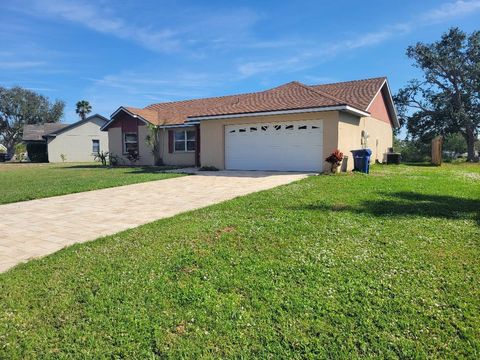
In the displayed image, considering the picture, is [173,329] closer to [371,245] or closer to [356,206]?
[371,245]

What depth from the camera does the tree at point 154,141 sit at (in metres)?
21.7

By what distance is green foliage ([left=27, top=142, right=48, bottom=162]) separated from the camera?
36375 millimetres

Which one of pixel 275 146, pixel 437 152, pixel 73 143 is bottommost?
pixel 437 152

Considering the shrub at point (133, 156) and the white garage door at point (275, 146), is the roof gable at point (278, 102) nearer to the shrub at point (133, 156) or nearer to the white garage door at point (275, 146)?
the white garage door at point (275, 146)

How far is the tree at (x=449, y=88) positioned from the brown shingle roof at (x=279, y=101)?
14007 mm

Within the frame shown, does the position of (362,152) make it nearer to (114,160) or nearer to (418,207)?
(418,207)

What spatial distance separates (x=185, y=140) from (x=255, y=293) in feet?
60.0

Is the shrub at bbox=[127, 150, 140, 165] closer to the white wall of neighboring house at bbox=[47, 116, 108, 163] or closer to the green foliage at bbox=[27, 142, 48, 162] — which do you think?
the white wall of neighboring house at bbox=[47, 116, 108, 163]

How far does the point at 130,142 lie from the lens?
23547 millimetres

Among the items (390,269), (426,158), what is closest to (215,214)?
(390,269)

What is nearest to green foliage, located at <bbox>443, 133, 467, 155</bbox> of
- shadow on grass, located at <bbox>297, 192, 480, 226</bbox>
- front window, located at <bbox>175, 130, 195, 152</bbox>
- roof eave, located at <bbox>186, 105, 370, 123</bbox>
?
roof eave, located at <bbox>186, 105, 370, 123</bbox>

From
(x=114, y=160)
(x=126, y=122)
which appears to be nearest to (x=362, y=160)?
(x=126, y=122)

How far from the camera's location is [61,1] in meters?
10.1

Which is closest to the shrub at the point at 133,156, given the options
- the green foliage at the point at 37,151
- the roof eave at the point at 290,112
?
the roof eave at the point at 290,112
